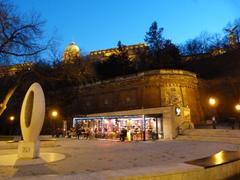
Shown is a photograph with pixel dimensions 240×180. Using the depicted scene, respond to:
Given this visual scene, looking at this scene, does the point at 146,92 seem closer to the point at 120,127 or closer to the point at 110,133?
the point at 110,133

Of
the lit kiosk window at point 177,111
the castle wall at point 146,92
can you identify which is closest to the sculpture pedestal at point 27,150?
the lit kiosk window at point 177,111

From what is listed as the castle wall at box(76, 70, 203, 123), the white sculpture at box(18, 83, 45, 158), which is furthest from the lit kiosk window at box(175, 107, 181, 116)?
the white sculpture at box(18, 83, 45, 158)

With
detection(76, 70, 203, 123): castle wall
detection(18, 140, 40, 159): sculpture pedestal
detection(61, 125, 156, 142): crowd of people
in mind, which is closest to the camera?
detection(18, 140, 40, 159): sculpture pedestal

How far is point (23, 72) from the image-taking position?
76.1 ft

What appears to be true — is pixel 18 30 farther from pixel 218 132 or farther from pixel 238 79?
pixel 238 79

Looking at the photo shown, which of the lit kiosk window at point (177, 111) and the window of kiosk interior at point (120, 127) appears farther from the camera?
the lit kiosk window at point (177, 111)

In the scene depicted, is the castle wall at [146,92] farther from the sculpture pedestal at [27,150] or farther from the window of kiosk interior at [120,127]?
the sculpture pedestal at [27,150]

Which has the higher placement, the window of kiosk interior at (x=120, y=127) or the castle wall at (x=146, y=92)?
the castle wall at (x=146, y=92)

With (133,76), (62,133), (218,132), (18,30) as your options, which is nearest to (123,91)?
(133,76)

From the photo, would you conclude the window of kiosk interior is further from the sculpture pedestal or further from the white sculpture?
the sculpture pedestal

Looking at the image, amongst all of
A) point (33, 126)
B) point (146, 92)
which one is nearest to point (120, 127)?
point (33, 126)

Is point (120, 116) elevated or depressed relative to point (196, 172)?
elevated

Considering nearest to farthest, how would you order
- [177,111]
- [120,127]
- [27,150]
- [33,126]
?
[27,150]
[33,126]
[120,127]
[177,111]

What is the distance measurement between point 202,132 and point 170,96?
16624 millimetres
